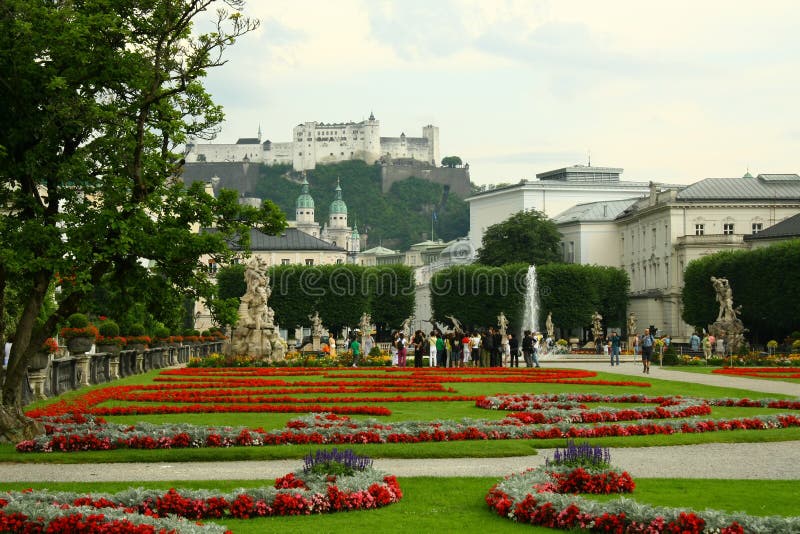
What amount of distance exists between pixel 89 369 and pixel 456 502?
77.9 ft

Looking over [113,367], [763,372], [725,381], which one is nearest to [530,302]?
[763,372]

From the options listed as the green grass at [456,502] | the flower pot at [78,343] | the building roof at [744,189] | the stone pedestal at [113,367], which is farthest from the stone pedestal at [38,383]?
the building roof at [744,189]

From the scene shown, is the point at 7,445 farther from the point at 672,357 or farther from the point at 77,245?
the point at 672,357

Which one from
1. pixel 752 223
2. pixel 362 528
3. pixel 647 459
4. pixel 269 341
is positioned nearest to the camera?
pixel 362 528

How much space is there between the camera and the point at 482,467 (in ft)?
56.2

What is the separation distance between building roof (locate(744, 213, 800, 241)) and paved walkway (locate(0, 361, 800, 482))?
67979mm

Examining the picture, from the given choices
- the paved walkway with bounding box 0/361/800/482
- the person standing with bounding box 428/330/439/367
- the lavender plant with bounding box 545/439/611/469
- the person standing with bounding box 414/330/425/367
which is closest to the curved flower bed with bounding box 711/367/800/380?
the person standing with bounding box 414/330/425/367

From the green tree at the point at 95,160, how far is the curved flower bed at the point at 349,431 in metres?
1.32

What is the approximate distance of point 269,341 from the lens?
162 ft

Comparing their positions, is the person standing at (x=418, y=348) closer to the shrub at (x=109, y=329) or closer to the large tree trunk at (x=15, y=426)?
the shrub at (x=109, y=329)

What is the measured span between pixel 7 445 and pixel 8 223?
3.55 metres

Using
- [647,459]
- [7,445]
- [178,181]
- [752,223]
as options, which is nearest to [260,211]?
[178,181]

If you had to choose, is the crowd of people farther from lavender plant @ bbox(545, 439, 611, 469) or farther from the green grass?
lavender plant @ bbox(545, 439, 611, 469)

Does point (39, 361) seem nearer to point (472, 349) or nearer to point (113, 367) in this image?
point (113, 367)
